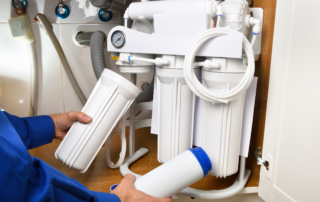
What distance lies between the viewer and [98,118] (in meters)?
0.75

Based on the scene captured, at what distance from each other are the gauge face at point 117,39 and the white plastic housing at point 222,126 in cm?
28

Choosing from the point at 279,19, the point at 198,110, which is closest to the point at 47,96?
the point at 198,110

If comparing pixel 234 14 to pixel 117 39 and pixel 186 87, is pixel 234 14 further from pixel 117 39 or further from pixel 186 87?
pixel 117 39

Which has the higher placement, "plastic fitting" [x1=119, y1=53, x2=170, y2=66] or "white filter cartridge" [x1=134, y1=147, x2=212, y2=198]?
"plastic fitting" [x1=119, y1=53, x2=170, y2=66]

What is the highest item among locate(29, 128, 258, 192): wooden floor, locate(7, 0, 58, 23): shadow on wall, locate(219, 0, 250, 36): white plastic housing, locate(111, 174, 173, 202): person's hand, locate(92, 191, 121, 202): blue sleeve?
locate(7, 0, 58, 23): shadow on wall

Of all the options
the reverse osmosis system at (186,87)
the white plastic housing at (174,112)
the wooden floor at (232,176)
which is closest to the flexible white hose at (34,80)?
the wooden floor at (232,176)

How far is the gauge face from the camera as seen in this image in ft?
2.55

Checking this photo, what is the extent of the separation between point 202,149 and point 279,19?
42cm

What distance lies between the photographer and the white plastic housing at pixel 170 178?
64cm

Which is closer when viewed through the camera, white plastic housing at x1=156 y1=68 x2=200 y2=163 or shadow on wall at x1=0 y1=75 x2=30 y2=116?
white plastic housing at x1=156 y1=68 x2=200 y2=163

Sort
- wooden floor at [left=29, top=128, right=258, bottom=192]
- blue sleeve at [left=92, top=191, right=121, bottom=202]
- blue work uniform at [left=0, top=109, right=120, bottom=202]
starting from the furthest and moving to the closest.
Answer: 1. wooden floor at [left=29, top=128, right=258, bottom=192]
2. blue sleeve at [left=92, top=191, right=121, bottom=202]
3. blue work uniform at [left=0, top=109, right=120, bottom=202]

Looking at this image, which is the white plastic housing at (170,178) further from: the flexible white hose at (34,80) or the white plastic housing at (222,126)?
the flexible white hose at (34,80)

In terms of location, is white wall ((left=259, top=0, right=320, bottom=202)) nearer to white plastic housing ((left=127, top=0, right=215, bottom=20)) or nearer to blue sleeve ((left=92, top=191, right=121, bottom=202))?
white plastic housing ((left=127, top=0, right=215, bottom=20))

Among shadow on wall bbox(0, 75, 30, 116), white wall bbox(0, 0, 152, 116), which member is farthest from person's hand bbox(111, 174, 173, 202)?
shadow on wall bbox(0, 75, 30, 116)
